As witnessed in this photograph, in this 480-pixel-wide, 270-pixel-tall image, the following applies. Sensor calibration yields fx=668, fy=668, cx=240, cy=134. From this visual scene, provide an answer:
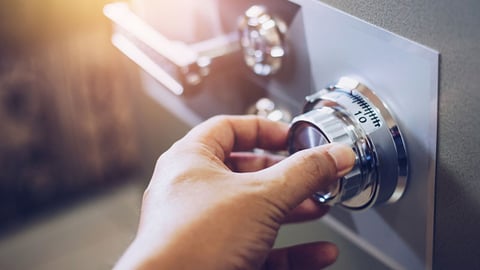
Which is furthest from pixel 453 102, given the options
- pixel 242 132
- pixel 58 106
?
pixel 58 106

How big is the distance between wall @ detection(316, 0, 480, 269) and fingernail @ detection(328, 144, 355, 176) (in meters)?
0.05

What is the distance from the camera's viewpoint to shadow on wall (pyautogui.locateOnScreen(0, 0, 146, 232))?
853mm

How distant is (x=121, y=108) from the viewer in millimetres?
939

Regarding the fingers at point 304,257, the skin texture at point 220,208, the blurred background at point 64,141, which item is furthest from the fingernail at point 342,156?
the blurred background at point 64,141

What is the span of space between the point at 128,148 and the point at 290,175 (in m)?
0.62

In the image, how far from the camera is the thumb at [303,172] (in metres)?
0.38

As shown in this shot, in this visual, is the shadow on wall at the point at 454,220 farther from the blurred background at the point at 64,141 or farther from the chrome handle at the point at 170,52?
the blurred background at the point at 64,141

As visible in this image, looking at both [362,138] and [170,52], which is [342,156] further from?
[170,52]

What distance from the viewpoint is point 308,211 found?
1.58ft

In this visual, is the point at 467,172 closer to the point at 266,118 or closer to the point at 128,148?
the point at 266,118

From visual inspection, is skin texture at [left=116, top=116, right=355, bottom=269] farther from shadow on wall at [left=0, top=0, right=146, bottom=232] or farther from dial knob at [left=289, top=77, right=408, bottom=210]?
shadow on wall at [left=0, top=0, right=146, bottom=232]

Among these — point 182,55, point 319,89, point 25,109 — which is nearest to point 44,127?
point 25,109

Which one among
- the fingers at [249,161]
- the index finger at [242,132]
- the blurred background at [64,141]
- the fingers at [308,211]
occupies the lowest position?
the blurred background at [64,141]

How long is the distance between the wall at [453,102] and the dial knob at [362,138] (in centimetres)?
3
